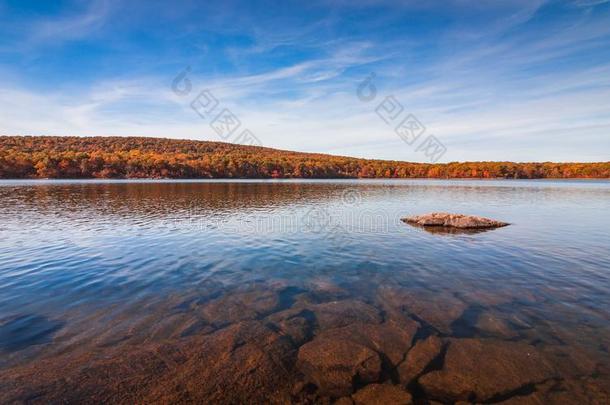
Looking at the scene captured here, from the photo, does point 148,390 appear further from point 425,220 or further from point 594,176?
point 594,176

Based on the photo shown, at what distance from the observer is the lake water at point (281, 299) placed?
713cm

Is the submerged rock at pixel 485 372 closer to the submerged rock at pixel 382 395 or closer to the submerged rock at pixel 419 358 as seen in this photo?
the submerged rock at pixel 419 358

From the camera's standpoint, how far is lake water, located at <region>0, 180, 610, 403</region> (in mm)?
7129

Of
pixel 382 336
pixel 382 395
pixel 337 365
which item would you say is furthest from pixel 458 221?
pixel 382 395

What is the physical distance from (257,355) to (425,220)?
2461 cm

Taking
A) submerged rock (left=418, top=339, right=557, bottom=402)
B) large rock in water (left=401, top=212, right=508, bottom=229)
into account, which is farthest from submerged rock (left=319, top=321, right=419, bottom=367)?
large rock in water (left=401, top=212, right=508, bottom=229)

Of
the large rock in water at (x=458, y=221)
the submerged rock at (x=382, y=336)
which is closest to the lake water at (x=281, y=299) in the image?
the submerged rock at (x=382, y=336)

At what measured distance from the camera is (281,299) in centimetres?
1169

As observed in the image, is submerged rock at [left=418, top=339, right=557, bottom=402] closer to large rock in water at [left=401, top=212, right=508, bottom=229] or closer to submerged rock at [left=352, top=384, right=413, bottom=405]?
submerged rock at [left=352, top=384, right=413, bottom=405]

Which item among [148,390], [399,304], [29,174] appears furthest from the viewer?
[29,174]

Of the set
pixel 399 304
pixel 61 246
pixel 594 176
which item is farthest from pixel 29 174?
pixel 594 176

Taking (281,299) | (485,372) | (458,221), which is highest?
(458,221)

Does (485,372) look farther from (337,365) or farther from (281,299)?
(281,299)

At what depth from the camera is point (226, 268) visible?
51.2 feet
